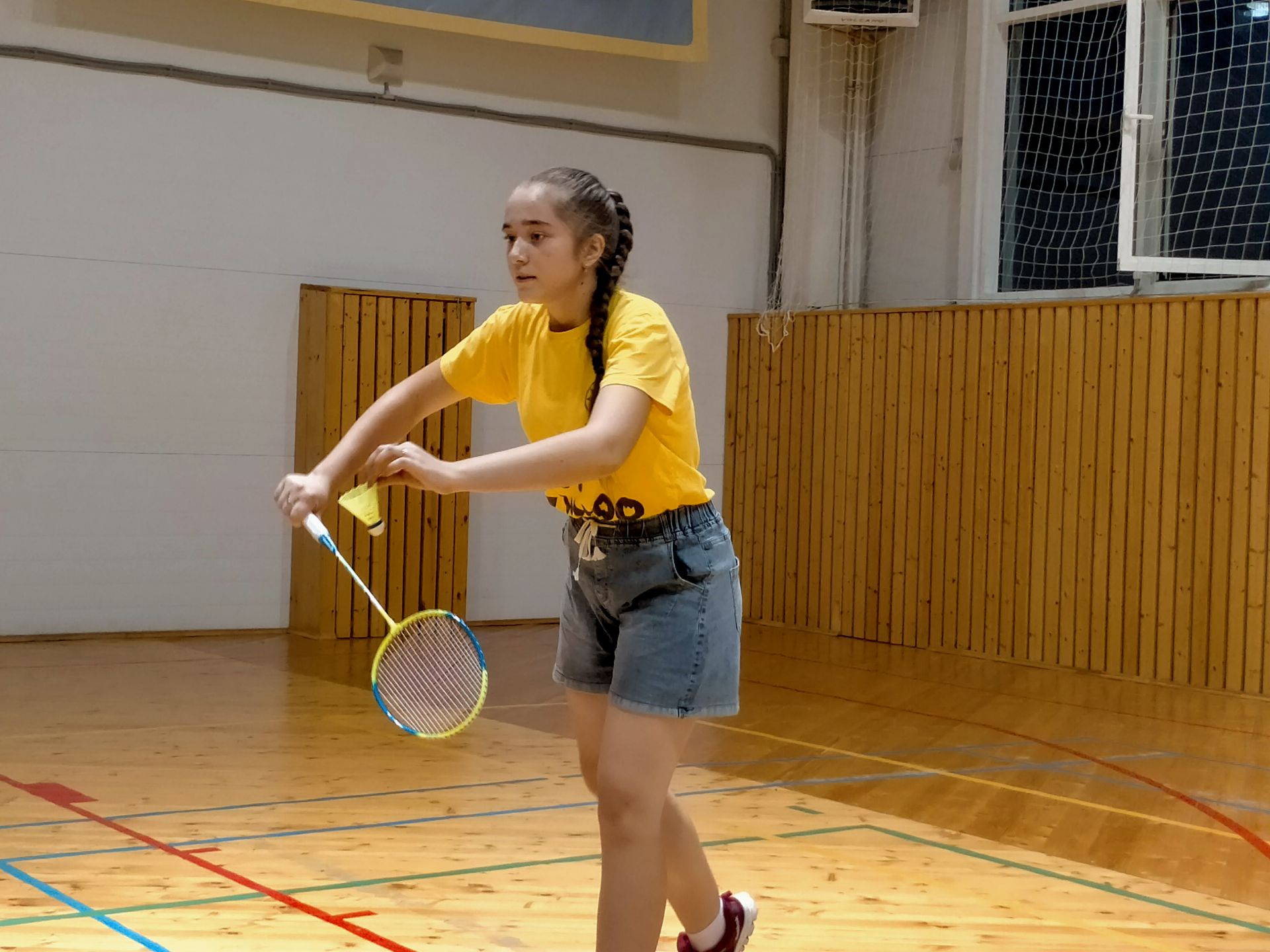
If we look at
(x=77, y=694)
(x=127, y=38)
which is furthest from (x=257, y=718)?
(x=127, y=38)

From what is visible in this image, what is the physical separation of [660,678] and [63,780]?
11.6ft

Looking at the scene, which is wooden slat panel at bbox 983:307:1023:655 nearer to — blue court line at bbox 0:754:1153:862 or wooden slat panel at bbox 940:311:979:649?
wooden slat panel at bbox 940:311:979:649

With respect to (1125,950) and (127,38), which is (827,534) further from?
(1125,950)

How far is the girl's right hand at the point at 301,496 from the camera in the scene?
2494 mm

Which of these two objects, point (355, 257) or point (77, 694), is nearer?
point (77, 694)

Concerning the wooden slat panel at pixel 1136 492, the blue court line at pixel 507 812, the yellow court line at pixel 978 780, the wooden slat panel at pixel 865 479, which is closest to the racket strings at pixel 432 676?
the blue court line at pixel 507 812

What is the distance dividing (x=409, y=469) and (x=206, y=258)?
7.79 meters

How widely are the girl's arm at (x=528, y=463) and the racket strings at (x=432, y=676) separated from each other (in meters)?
0.63

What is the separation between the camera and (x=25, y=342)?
9094 mm

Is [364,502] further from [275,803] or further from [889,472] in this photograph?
[889,472]

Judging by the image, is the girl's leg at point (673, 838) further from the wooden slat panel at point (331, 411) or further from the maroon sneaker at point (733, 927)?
the wooden slat panel at point (331, 411)

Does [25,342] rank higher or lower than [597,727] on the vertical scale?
higher

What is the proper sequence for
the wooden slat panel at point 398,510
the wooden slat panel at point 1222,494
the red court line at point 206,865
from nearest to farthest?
the red court line at point 206,865 → the wooden slat panel at point 1222,494 → the wooden slat panel at point 398,510

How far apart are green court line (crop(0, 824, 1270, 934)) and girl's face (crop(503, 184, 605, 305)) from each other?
2.05m
